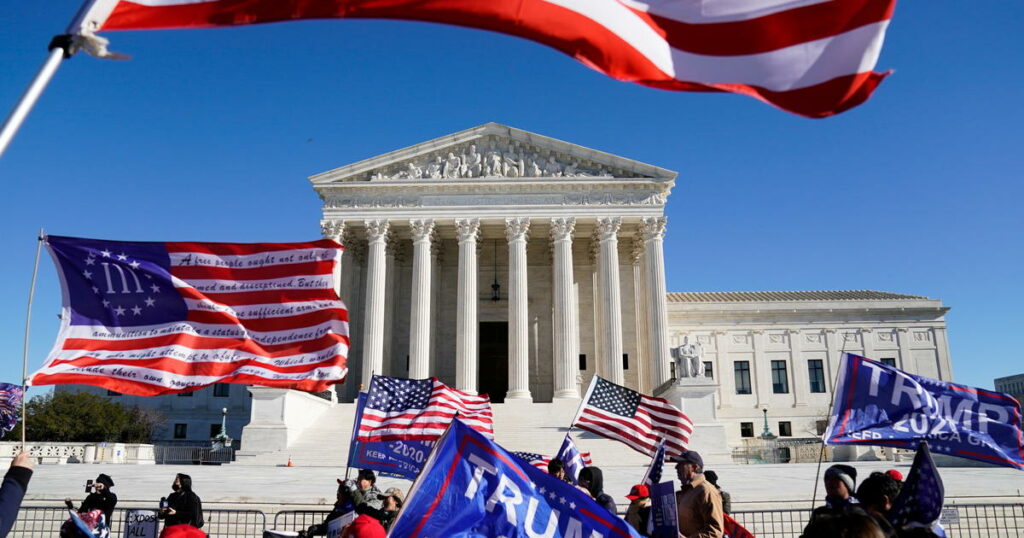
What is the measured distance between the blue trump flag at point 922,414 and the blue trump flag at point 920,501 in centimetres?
316

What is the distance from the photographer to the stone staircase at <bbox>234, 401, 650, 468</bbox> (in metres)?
29.1

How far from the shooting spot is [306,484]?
802 inches

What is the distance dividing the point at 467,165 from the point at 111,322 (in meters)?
33.1

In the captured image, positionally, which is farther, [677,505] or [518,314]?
[518,314]

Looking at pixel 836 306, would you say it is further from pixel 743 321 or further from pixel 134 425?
pixel 134 425

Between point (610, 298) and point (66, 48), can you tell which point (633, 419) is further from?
point (610, 298)

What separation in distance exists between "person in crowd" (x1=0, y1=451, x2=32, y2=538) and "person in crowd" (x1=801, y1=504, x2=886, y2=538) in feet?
12.0

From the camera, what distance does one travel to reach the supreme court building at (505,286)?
116 ft

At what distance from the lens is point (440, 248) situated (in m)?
43.6

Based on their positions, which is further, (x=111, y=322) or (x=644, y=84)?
(x=111, y=322)

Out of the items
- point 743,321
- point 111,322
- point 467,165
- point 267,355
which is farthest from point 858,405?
point 743,321

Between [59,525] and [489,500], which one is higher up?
[489,500]

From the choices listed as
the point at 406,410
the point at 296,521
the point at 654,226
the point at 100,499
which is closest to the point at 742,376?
the point at 654,226

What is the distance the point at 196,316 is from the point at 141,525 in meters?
3.18
